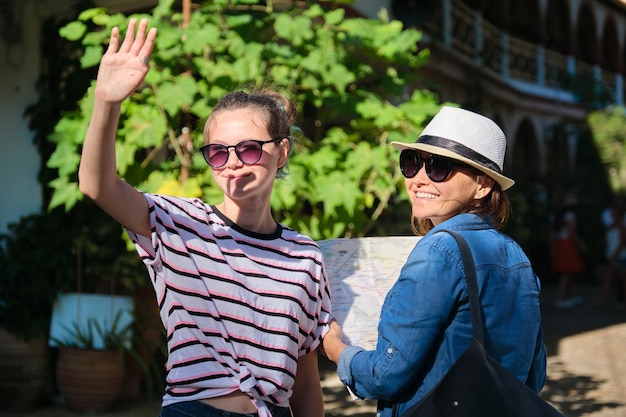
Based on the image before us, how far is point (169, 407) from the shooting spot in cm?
213

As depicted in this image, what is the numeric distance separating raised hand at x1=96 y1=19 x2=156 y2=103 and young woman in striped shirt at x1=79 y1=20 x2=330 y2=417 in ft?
0.27

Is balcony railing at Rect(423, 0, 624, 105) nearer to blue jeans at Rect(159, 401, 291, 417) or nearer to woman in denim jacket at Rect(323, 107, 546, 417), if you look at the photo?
woman in denim jacket at Rect(323, 107, 546, 417)

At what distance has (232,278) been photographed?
7.01ft

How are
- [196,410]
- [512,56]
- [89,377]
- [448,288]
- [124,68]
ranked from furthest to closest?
[512,56] → [89,377] → [196,410] → [448,288] → [124,68]

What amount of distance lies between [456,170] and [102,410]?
465cm

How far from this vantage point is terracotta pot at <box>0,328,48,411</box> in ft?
20.2

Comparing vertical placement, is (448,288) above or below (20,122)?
below

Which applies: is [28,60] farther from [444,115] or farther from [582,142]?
[582,142]

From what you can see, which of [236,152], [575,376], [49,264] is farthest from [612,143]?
[236,152]

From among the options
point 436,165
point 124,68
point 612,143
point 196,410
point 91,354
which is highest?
point 612,143

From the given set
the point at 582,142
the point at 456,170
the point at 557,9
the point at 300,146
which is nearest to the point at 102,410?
the point at 300,146

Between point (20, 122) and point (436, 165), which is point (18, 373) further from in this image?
point (436, 165)

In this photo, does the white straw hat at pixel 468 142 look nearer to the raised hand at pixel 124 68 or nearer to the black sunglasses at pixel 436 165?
the black sunglasses at pixel 436 165

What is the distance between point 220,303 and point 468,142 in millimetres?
723
